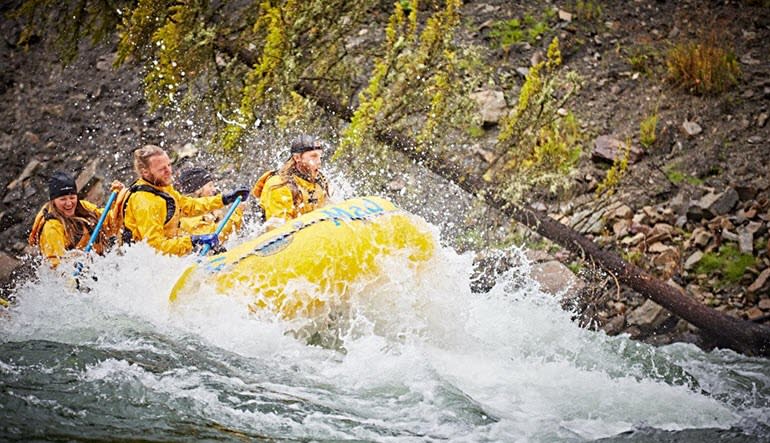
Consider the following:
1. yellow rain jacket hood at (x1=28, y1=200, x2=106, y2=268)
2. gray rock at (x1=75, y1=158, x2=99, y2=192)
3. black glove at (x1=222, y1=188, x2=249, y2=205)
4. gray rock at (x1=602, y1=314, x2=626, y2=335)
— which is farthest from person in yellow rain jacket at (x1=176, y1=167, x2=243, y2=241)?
gray rock at (x1=75, y1=158, x2=99, y2=192)

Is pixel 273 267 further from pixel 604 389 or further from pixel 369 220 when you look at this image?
pixel 604 389

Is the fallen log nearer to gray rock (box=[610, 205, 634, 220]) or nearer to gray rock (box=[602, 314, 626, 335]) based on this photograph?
gray rock (box=[602, 314, 626, 335])

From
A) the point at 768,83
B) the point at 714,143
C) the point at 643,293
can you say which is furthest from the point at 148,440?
the point at 768,83

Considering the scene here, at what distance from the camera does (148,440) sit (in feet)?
11.5

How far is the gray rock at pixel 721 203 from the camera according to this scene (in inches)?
285

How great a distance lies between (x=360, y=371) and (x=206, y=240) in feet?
6.20

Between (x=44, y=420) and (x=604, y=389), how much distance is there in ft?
A: 11.3

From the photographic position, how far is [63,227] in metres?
6.45

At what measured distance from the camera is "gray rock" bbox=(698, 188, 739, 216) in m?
7.23

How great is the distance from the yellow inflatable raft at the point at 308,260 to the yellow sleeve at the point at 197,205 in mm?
1108

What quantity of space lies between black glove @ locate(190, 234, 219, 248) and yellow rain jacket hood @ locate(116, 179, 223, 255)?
0.08m

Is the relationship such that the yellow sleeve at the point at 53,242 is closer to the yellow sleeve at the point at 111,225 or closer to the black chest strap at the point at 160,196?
the yellow sleeve at the point at 111,225

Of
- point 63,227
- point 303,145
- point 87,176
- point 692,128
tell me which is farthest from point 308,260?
point 87,176

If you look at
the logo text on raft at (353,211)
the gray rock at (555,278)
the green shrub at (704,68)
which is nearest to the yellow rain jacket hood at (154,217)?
the logo text on raft at (353,211)
